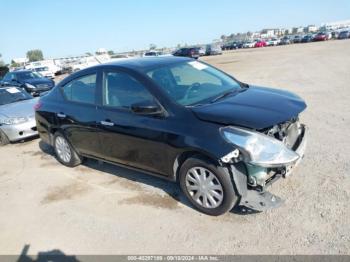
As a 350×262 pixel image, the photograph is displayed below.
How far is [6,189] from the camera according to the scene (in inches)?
211

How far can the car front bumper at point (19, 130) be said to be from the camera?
779cm

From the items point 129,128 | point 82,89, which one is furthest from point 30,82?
point 129,128

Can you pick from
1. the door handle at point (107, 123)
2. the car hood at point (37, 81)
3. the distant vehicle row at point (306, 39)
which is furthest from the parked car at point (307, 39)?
the door handle at point (107, 123)

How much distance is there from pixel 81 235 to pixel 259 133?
2.31m

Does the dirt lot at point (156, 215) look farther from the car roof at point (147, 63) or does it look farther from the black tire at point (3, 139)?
the black tire at point (3, 139)

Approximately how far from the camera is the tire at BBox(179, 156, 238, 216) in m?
3.55

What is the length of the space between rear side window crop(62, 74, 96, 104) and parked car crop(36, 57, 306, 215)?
0.02 metres

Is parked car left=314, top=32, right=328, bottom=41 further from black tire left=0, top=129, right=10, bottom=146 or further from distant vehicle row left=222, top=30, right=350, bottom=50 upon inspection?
black tire left=0, top=129, right=10, bottom=146

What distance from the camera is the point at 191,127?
12.0ft

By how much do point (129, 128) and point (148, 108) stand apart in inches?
21.6

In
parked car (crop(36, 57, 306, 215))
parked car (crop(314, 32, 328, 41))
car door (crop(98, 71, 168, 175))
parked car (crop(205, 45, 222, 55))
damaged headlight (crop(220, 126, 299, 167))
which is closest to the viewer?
damaged headlight (crop(220, 126, 299, 167))

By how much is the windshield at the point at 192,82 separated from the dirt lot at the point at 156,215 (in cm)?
135

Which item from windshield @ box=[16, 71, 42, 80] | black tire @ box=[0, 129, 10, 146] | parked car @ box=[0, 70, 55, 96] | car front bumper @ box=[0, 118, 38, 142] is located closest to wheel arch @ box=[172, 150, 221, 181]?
car front bumper @ box=[0, 118, 38, 142]

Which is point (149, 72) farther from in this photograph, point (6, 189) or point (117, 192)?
point (6, 189)
